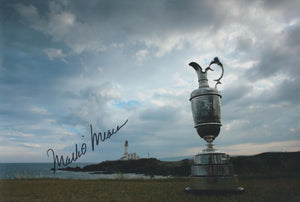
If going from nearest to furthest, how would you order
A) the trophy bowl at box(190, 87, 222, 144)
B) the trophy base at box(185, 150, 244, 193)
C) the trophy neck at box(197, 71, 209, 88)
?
the trophy base at box(185, 150, 244, 193) < the trophy bowl at box(190, 87, 222, 144) < the trophy neck at box(197, 71, 209, 88)

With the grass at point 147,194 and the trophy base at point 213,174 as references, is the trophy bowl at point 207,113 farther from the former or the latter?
the grass at point 147,194

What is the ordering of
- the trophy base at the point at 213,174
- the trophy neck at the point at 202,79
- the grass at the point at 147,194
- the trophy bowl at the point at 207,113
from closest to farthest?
the grass at the point at 147,194 → the trophy base at the point at 213,174 → the trophy bowl at the point at 207,113 → the trophy neck at the point at 202,79

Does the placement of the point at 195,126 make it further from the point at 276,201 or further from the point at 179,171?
the point at 179,171

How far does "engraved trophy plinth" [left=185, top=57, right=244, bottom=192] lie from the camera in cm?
407

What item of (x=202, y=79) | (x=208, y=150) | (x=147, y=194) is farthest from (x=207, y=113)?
(x=147, y=194)

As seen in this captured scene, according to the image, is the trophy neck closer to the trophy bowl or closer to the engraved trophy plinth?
the engraved trophy plinth

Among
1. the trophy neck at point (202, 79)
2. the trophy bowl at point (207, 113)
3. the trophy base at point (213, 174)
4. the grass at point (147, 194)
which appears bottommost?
the grass at point (147, 194)

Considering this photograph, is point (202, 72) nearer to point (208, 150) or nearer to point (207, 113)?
point (207, 113)

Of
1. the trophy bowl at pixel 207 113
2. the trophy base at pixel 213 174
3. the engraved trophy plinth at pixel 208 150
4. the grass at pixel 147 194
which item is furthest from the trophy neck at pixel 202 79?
the grass at pixel 147 194

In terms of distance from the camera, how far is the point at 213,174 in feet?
13.5

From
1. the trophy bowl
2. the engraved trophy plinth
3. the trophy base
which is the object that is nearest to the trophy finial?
the engraved trophy plinth

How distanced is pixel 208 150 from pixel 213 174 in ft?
1.93

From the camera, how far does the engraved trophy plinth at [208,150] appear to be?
13.4ft

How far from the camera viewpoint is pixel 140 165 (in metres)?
33.2
